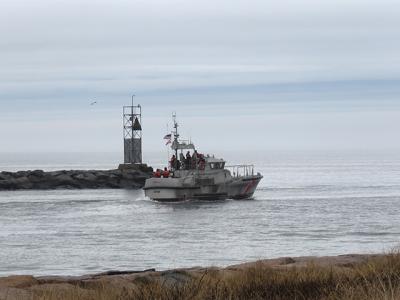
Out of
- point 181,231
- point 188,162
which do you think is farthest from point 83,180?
point 181,231

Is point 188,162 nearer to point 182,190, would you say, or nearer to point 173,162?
point 173,162

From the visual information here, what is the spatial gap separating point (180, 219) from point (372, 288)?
102 ft

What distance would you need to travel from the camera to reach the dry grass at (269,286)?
799cm

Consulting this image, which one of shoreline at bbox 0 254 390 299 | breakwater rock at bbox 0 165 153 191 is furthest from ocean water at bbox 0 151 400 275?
breakwater rock at bbox 0 165 153 191

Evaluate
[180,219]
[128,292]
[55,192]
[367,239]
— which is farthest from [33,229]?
[55,192]

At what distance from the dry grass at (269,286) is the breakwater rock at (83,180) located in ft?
211

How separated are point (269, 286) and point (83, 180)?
67.8m

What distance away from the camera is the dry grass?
315 inches

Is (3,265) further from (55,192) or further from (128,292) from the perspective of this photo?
(55,192)

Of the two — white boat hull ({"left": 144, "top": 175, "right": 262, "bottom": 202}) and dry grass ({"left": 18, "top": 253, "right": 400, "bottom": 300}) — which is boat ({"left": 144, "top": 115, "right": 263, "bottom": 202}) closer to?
white boat hull ({"left": 144, "top": 175, "right": 262, "bottom": 202})

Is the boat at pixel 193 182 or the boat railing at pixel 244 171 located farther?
the boat railing at pixel 244 171

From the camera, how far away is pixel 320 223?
35.3m

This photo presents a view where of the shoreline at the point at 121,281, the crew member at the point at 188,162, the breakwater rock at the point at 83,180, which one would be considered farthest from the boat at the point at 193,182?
the shoreline at the point at 121,281

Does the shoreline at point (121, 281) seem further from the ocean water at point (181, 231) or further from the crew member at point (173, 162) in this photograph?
the crew member at point (173, 162)
